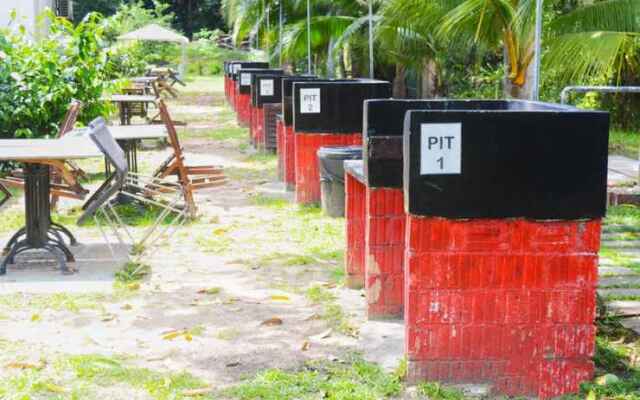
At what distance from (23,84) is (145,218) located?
9.12ft

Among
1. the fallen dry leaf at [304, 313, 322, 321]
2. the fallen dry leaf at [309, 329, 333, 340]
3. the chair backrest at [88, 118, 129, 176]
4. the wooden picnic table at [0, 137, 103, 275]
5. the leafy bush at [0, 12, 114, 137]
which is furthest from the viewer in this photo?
the leafy bush at [0, 12, 114, 137]

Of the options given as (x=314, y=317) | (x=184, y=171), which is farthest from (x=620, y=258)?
(x=184, y=171)

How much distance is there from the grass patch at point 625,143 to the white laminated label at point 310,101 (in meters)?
5.51

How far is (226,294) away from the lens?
23.2ft

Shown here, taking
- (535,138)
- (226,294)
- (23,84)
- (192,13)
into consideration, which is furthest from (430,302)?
(192,13)

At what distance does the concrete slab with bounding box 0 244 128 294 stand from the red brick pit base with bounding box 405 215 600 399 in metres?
2.94

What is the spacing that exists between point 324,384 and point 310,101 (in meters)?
5.53

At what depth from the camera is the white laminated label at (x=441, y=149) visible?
4.66 m

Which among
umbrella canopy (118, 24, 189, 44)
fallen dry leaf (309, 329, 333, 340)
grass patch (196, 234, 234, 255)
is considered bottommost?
grass patch (196, 234, 234, 255)

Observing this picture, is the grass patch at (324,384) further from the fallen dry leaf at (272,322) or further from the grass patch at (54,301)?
the grass patch at (54,301)

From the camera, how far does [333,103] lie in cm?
1017

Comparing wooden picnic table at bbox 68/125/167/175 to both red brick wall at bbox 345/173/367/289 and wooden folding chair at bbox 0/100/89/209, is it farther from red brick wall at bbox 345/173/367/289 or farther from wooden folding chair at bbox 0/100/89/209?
red brick wall at bbox 345/173/367/289

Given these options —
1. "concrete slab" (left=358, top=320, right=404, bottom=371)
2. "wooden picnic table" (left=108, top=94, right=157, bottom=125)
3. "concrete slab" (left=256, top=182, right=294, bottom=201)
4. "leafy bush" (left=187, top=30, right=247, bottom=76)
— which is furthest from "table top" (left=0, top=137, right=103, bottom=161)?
"leafy bush" (left=187, top=30, right=247, bottom=76)

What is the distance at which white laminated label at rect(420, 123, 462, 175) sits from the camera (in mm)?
4664
